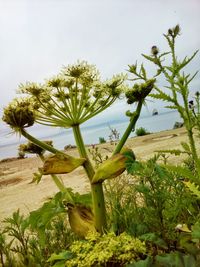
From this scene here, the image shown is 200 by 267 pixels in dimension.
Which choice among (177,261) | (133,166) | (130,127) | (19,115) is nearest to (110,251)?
(177,261)

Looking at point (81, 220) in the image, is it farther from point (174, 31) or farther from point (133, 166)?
point (174, 31)

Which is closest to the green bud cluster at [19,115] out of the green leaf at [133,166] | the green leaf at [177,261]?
the green leaf at [133,166]

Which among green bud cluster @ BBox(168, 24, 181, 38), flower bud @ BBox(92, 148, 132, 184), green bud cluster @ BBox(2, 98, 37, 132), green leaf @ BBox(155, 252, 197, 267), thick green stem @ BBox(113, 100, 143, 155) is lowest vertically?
green leaf @ BBox(155, 252, 197, 267)

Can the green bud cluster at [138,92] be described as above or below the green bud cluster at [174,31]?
below

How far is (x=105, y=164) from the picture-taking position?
88.0 inches

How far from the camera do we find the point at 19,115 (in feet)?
8.13

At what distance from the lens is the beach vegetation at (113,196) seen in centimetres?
152

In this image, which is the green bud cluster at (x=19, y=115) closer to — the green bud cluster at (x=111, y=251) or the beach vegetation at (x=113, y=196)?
the beach vegetation at (x=113, y=196)

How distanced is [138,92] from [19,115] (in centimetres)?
91

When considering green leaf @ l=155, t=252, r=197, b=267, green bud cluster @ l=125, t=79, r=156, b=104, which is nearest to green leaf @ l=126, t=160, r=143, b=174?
green bud cluster @ l=125, t=79, r=156, b=104

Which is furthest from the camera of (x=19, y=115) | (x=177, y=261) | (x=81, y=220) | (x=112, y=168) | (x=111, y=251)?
(x=19, y=115)

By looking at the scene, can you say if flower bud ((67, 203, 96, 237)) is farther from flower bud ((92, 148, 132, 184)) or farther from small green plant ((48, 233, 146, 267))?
small green plant ((48, 233, 146, 267))

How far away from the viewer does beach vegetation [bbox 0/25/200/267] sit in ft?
4.99

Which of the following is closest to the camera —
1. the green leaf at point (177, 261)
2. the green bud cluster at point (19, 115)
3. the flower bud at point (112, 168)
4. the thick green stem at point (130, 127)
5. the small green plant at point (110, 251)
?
the green leaf at point (177, 261)
